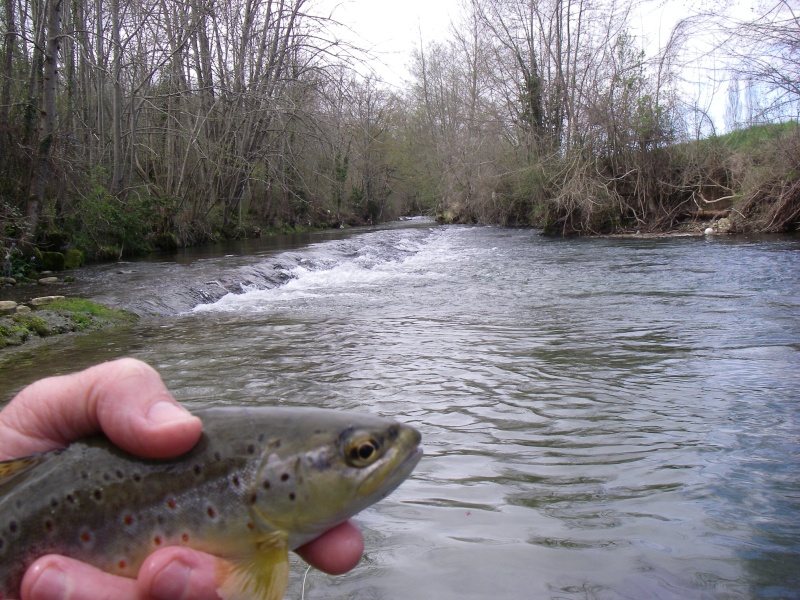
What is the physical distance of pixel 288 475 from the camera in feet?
5.53

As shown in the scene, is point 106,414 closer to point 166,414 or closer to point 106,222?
point 166,414

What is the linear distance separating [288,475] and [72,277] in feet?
50.4

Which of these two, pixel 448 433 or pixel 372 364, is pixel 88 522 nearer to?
pixel 448 433

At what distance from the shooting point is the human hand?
1.58m

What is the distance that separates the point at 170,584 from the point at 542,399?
4.43 metres

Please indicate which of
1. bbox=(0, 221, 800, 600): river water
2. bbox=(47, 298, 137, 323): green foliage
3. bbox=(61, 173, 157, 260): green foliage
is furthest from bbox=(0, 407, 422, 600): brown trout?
bbox=(61, 173, 157, 260): green foliage

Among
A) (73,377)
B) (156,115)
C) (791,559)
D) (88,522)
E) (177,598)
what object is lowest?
(791,559)

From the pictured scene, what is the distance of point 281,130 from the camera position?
23.6 metres

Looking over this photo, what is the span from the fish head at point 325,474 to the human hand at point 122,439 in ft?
0.53

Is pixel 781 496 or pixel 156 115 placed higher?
pixel 156 115

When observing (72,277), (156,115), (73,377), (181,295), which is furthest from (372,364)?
(156,115)

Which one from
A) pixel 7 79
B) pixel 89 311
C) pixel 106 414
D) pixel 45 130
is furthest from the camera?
pixel 7 79

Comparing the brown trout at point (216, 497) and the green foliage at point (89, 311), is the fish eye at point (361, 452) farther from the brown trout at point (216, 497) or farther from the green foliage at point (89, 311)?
the green foliage at point (89, 311)

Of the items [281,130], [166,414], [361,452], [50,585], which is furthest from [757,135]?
[50,585]
